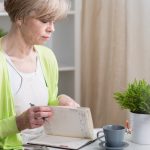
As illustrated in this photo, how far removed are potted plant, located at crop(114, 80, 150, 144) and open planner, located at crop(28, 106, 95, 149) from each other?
0.15 meters

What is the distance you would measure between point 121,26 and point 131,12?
0.11m

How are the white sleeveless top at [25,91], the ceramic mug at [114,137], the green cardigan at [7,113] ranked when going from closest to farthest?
the ceramic mug at [114,137]
the green cardigan at [7,113]
the white sleeveless top at [25,91]

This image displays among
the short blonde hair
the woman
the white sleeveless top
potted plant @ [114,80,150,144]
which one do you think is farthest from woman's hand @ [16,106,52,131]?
the short blonde hair

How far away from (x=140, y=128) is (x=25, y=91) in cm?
52

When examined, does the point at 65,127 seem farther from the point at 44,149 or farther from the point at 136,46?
the point at 136,46

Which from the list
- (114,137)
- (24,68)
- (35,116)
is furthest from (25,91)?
(114,137)

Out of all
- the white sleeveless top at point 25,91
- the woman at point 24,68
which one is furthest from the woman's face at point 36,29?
the white sleeveless top at point 25,91

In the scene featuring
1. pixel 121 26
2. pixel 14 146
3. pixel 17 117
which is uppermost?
pixel 121 26

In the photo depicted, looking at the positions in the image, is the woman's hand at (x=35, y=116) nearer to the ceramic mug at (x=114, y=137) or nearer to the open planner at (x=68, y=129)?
the open planner at (x=68, y=129)

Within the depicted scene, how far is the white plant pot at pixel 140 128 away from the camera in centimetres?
143

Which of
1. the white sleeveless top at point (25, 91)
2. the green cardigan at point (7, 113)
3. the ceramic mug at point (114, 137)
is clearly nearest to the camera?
the ceramic mug at point (114, 137)

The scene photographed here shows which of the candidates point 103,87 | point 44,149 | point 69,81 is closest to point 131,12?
point 103,87

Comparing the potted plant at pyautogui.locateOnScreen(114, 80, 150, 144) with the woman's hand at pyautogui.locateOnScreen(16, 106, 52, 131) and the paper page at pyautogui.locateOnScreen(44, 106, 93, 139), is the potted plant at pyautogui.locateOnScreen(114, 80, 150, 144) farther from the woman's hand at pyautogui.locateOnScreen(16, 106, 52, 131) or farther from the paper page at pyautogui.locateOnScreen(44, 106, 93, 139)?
the woman's hand at pyautogui.locateOnScreen(16, 106, 52, 131)

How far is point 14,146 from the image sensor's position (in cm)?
154
